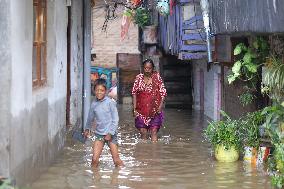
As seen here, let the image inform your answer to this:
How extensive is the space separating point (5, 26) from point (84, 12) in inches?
283

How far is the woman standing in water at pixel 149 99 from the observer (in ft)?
39.4

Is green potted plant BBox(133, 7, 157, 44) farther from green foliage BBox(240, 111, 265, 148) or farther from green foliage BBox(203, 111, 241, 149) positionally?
green foliage BBox(240, 111, 265, 148)

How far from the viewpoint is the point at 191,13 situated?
1291 cm

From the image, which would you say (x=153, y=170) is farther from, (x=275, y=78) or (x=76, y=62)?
(x=76, y=62)

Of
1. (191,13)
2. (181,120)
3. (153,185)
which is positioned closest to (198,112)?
(181,120)

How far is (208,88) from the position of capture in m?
16.8

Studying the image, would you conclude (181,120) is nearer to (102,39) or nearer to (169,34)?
(169,34)

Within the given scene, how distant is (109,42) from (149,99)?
1558cm

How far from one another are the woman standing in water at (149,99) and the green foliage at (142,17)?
6437 mm

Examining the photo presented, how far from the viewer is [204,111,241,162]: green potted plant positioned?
8.97 metres

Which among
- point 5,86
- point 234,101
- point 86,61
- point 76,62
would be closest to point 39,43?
point 5,86

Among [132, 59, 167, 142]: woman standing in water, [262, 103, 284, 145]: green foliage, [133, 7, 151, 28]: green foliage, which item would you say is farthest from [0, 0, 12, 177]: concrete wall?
[133, 7, 151, 28]: green foliage

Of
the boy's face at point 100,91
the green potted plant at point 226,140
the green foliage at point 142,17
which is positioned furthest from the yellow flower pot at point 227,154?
the green foliage at point 142,17

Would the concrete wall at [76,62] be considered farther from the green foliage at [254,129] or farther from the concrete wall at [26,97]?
the green foliage at [254,129]
